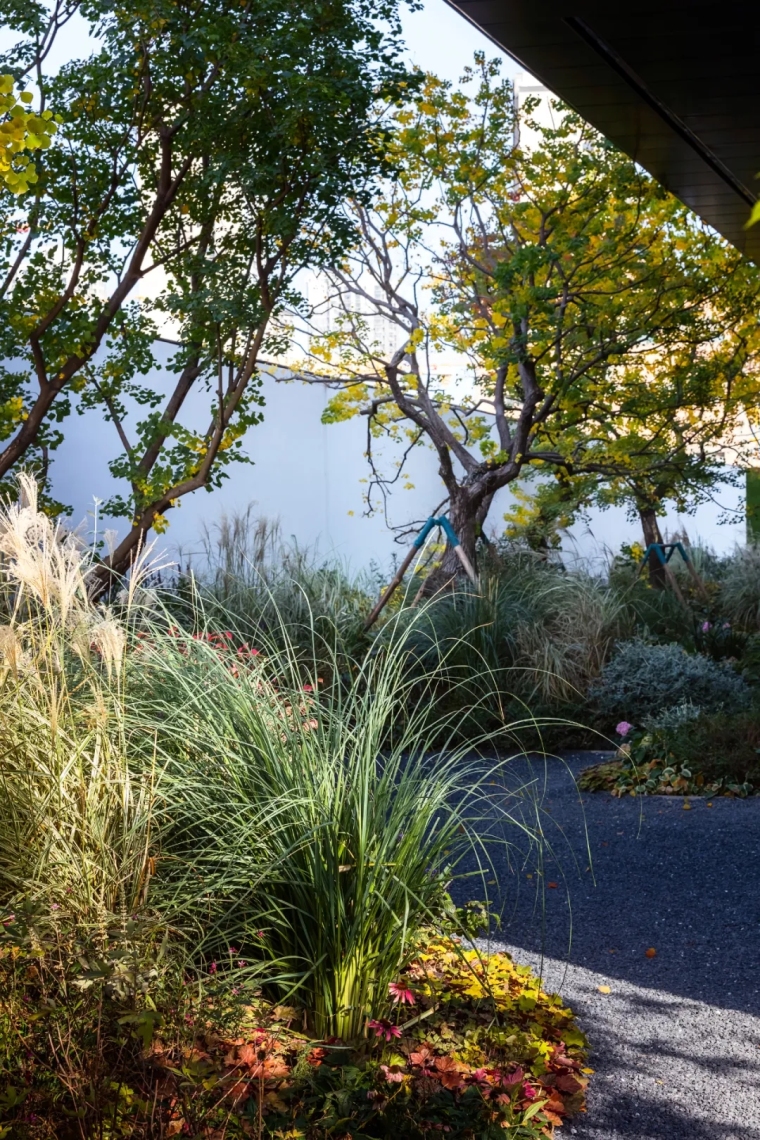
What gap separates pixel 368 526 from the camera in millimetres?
12578

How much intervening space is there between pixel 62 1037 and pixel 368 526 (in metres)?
10.5

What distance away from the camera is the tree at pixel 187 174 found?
6055 millimetres

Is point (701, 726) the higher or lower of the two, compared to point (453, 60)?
lower

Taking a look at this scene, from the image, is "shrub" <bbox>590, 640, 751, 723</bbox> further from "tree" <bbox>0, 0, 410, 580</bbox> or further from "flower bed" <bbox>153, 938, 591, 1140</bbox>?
"flower bed" <bbox>153, 938, 591, 1140</bbox>

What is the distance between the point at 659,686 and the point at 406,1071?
4.61 meters

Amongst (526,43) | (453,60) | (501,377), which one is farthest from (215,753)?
(453,60)

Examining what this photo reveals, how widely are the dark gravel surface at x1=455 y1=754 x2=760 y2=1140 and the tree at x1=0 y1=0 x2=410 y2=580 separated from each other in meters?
3.37

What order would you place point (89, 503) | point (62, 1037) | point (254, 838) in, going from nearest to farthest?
point (62, 1037) < point (254, 838) < point (89, 503)

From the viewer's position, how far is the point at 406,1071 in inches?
92.6

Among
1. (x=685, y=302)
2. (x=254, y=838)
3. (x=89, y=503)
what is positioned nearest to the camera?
(x=254, y=838)

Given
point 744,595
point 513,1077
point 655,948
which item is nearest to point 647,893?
point 655,948

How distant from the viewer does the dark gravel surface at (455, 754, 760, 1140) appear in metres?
2.49

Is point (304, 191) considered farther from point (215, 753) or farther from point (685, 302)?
point (215, 753)

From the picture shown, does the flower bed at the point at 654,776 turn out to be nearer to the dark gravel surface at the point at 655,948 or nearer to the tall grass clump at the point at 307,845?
the dark gravel surface at the point at 655,948
